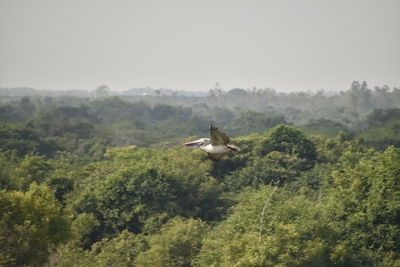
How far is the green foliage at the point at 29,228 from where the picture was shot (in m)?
14.6

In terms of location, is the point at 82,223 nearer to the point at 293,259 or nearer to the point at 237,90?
the point at 293,259

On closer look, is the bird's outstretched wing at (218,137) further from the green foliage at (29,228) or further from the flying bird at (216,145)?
the green foliage at (29,228)

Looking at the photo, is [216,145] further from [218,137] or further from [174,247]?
[174,247]

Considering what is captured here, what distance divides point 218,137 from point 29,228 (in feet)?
32.9

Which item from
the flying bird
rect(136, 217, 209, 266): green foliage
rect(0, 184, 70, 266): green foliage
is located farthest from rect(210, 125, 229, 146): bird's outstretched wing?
rect(136, 217, 209, 266): green foliage

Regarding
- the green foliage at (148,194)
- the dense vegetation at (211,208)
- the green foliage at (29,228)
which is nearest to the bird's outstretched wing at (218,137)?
the dense vegetation at (211,208)

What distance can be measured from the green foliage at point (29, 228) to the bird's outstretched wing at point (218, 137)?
362 inches

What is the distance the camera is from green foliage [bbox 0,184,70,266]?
47.9 feet

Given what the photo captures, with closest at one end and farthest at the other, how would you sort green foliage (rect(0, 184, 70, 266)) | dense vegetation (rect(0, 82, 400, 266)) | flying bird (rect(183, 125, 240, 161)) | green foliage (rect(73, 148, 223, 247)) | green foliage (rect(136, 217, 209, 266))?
flying bird (rect(183, 125, 240, 161)) < green foliage (rect(0, 184, 70, 266)) < dense vegetation (rect(0, 82, 400, 266)) < green foliage (rect(136, 217, 209, 266)) < green foliage (rect(73, 148, 223, 247))

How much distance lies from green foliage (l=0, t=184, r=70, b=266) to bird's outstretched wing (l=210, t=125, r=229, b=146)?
9201 millimetres

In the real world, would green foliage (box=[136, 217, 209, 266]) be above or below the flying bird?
below

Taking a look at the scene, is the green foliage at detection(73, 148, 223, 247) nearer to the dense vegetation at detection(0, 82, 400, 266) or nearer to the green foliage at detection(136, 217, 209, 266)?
the dense vegetation at detection(0, 82, 400, 266)

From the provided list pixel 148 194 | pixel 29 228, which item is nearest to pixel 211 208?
pixel 148 194

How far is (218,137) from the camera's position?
283 inches
